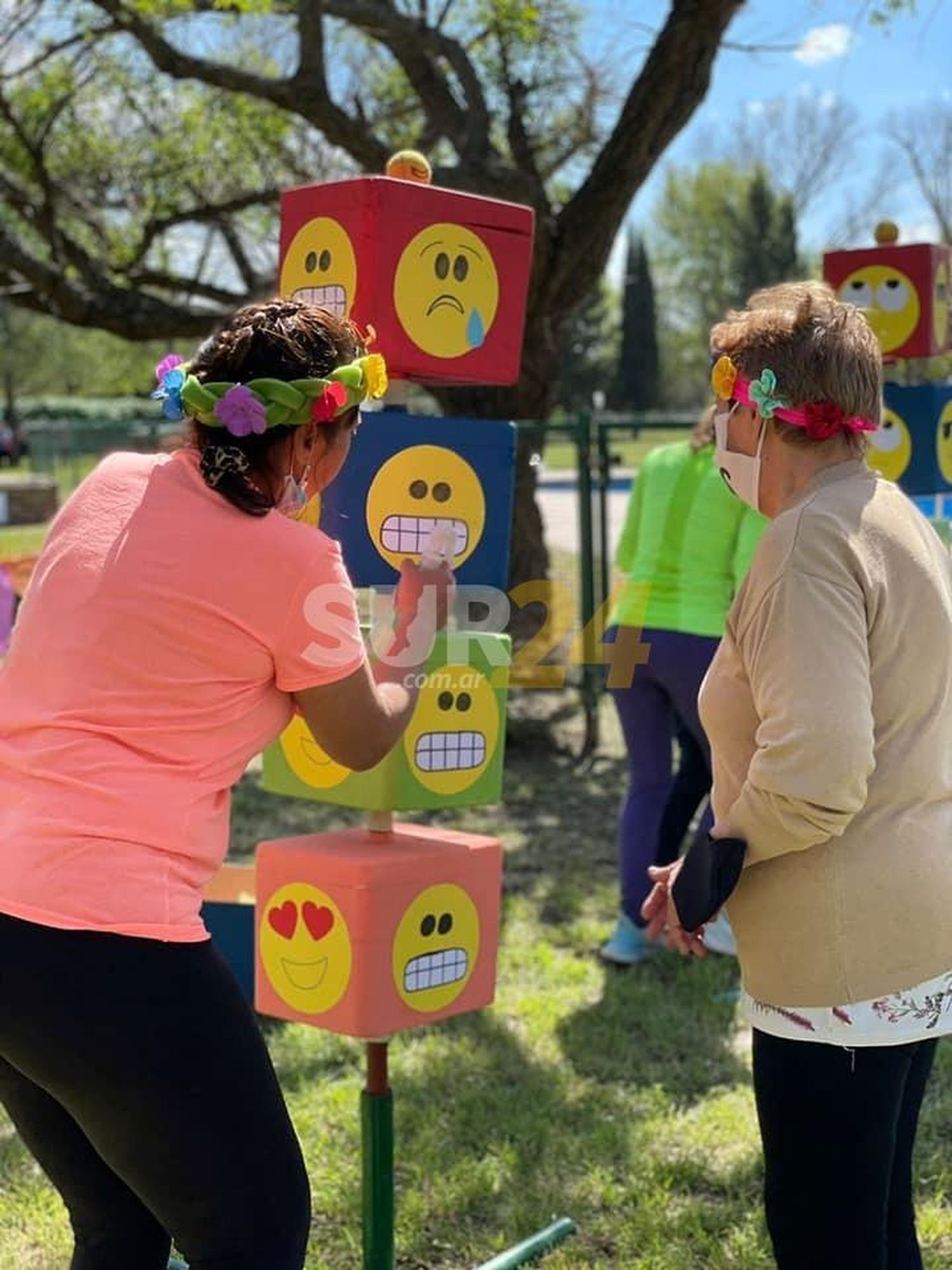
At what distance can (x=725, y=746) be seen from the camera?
6.22 feet

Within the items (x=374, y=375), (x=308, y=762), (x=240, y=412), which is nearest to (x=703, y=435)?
(x=308, y=762)

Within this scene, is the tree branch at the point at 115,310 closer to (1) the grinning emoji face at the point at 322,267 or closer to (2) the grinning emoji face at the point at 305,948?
(1) the grinning emoji face at the point at 322,267

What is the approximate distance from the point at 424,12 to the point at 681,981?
199 inches

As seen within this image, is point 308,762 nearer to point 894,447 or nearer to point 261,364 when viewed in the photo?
point 261,364

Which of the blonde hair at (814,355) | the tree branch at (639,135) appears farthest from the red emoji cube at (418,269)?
the tree branch at (639,135)

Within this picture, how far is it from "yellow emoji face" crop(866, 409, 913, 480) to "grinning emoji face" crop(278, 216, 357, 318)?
191cm

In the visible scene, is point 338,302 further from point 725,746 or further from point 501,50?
point 501,50

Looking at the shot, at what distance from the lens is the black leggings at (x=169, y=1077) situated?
61.8 inches

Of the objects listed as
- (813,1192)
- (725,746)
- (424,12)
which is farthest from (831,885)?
(424,12)

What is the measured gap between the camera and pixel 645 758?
4.16 m

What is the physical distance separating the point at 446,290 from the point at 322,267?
219mm

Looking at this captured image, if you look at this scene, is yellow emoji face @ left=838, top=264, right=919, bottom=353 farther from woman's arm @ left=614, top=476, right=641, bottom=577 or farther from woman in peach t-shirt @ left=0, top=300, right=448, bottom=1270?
woman in peach t-shirt @ left=0, top=300, right=448, bottom=1270

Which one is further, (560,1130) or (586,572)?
(586,572)

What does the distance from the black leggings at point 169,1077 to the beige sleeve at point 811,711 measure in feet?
2.25
